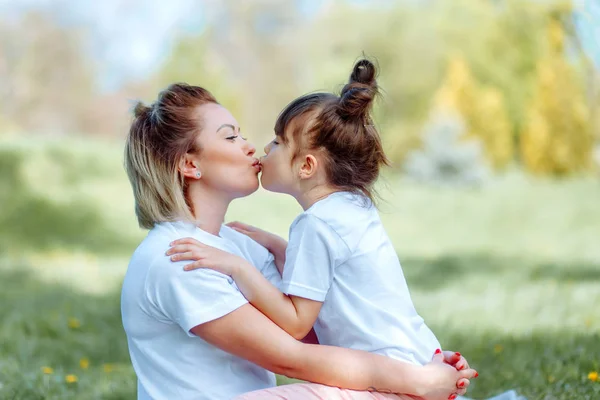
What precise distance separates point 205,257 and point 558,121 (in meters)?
19.0

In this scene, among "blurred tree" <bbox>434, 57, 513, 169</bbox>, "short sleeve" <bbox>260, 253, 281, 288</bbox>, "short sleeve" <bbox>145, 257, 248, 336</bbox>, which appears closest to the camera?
"short sleeve" <bbox>145, 257, 248, 336</bbox>

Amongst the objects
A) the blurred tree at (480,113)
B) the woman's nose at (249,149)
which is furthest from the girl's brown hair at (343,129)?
the blurred tree at (480,113)

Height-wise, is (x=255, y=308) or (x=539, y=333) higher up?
(x=255, y=308)

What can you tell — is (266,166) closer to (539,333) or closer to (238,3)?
(539,333)

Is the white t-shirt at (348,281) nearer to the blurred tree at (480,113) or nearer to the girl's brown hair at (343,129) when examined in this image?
the girl's brown hair at (343,129)

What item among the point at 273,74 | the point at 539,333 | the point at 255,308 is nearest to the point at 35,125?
the point at 273,74

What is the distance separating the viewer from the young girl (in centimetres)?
205

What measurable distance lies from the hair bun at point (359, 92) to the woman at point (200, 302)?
1.16 ft

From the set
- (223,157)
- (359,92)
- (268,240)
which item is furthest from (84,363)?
(359,92)

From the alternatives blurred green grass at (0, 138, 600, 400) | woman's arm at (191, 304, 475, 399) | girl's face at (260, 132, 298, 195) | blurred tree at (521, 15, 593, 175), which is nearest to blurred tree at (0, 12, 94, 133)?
blurred green grass at (0, 138, 600, 400)

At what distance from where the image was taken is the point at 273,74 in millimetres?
29078

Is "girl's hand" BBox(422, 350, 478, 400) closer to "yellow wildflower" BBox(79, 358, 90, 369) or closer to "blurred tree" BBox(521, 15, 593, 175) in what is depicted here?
"yellow wildflower" BBox(79, 358, 90, 369)

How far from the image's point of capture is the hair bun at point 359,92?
7.34 ft

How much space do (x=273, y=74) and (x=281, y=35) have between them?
5.88 ft
